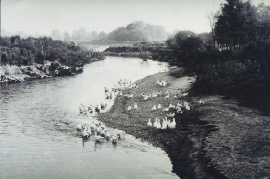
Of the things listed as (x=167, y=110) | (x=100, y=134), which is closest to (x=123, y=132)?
(x=100, y=134)

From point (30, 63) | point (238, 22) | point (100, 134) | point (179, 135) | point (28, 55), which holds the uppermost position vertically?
point (238, 22)

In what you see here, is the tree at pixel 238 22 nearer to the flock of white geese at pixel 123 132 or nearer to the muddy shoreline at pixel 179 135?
the flock of white geese at pixel 123 132

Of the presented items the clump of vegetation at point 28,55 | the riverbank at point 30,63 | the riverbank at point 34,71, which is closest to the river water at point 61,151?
the riverbank at point 34,71

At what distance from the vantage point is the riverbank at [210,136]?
48.4 feet

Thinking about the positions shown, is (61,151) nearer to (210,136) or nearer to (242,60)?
(210,136)

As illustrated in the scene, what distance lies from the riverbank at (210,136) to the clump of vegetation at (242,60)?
2879 mm

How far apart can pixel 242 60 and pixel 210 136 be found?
82.6 ft

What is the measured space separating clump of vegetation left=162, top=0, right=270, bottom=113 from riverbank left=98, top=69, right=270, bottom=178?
2879mm

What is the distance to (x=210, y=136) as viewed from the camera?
61.9ft

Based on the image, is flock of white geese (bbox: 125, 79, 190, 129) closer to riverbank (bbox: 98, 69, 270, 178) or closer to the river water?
riverbank (bbox: 98, 69, 270, 178)

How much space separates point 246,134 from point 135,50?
11018cm

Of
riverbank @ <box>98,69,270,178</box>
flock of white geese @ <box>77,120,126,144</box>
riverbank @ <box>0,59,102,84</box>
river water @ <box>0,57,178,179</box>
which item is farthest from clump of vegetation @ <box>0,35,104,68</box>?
flock of white geese @ <box>77,120,126,144</box>

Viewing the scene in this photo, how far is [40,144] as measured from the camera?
20859 mm

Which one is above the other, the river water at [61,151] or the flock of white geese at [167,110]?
the flock of white geese at [167,110]
